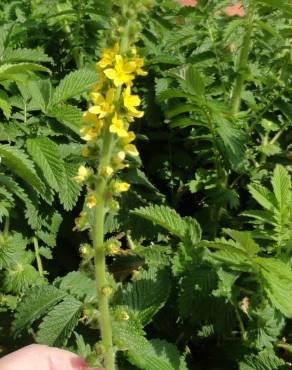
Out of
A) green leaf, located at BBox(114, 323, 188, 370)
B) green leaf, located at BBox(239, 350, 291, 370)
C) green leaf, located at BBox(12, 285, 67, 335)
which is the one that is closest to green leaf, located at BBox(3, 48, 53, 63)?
green leaf, located at BBox(12, 285, 67, 335)

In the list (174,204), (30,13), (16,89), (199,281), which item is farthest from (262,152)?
(30,13)

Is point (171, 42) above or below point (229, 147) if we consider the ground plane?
above

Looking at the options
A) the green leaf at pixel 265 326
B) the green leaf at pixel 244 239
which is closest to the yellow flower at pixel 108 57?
the green leaf at pixel 244 239

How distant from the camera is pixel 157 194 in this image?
3.02m

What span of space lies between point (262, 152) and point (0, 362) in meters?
1.74

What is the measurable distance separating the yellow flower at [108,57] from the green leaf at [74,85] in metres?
1.17

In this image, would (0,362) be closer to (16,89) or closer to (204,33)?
(16,89)

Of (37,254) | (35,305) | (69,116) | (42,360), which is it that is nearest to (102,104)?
(42,360)

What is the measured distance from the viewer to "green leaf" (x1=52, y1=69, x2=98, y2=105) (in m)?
2.78

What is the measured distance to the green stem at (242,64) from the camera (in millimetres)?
2900

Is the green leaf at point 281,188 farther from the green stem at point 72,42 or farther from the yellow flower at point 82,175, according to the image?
the green stem at point 72,42

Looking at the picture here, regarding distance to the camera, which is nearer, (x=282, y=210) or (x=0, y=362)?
(x=0, y=362)

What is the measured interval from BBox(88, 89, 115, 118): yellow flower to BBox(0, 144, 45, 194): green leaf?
0.86 metres

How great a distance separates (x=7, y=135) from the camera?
8.71ft
